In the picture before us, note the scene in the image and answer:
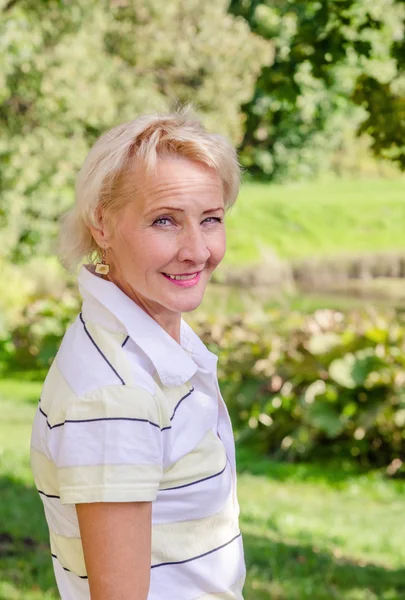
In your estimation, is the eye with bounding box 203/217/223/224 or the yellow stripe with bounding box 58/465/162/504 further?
the eye with bounding box 203/217/223/224

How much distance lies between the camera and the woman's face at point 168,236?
1593 mm

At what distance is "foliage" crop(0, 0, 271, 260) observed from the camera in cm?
1398

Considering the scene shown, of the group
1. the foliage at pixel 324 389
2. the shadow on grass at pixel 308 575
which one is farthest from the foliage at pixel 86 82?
the shadow on grass at pixel 308 575

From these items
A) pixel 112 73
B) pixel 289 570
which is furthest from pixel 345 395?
pixel 112 73

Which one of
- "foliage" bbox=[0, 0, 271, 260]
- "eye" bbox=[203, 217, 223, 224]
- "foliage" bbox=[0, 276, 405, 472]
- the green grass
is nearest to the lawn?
"foliage" bbox=[0, 276, 405, 472]

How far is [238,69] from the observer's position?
19156mm

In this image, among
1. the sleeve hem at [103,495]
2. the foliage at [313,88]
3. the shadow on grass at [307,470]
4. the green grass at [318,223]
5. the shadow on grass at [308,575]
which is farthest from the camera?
the green grass at [318,223]

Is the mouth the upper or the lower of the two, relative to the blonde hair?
lower

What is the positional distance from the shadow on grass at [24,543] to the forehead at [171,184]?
3.03 meters

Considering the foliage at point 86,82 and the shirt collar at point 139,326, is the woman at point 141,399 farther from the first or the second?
the foliage at point 86,82

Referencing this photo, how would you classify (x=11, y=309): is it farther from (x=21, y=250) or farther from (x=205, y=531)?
(x=205, y=531)

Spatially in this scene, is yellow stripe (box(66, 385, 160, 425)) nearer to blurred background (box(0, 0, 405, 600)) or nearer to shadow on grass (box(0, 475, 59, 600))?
blurred background (box(0, 0, 405, 600))

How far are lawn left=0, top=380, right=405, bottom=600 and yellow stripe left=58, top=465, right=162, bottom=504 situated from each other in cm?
292

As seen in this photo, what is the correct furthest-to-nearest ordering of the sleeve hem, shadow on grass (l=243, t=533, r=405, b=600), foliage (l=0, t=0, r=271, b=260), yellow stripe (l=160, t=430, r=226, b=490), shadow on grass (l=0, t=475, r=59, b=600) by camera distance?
foliage (l=0, t=0, r=271, b=260) < shadow on grass (l=243, t=533, r=405, b=600) < shadow on grass (l=0, t=475, r=59, b=600) < yellow stripe (l=160, t=430, r=226, b=490) < the sleeve hem
